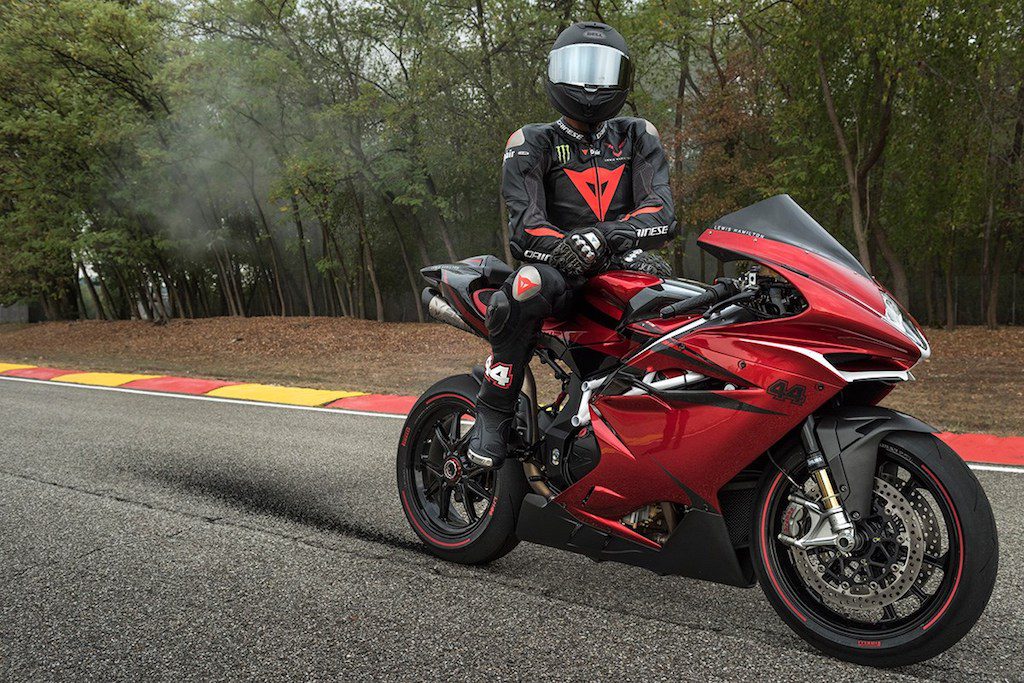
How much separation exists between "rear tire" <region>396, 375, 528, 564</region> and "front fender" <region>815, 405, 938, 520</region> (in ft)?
4.67

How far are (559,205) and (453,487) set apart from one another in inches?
55.9

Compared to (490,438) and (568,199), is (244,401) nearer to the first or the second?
(490,438)

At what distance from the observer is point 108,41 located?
22406mm

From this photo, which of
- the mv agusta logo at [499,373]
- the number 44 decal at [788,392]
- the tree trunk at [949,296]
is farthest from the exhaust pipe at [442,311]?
the tree trunk at [949,296]

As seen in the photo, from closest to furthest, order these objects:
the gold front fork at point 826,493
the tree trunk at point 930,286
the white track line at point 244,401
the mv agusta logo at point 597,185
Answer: the gold front fork at point 826,493 < the mv agusta logo at point 597,185 < the white track line at point 244,401 < the tree trunk at point 930,286

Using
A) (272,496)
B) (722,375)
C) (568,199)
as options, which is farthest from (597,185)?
(272,496)

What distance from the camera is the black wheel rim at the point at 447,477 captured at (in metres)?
3.76

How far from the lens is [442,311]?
3918mm

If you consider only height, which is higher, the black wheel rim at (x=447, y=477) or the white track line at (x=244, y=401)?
the black wheel rim at (x=447, y=477)

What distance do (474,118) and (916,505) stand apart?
1725cm

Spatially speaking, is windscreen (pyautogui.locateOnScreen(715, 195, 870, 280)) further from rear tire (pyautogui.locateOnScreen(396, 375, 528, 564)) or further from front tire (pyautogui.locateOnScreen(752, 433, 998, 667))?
rear tire (pyautogui.locateOnScreen(396, 375, 528, 564))

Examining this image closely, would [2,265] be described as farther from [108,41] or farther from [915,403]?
[915,403]

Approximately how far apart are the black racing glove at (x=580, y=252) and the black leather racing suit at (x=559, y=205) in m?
0.09

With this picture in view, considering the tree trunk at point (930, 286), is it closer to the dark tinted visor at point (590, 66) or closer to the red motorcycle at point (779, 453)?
the dark tinted visor at point (590, 66)
